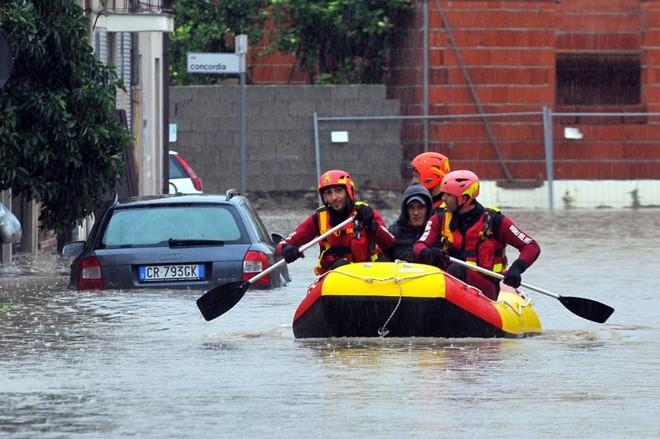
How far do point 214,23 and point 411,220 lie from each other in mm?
23841

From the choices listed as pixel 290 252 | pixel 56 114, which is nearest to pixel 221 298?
pixel 290 252

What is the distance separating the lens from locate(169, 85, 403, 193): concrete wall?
37531mm

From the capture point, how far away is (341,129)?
3766cm

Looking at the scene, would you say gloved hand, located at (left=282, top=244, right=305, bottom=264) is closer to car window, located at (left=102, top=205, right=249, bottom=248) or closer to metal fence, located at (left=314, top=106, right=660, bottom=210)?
car window, located at (left=102, top=205, right=249, bottom=248)

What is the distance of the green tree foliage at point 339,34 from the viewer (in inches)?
1464

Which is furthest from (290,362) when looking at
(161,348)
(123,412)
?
(123,412)

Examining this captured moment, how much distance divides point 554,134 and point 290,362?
1000 inches

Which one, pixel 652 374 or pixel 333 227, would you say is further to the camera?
pixel 333 227

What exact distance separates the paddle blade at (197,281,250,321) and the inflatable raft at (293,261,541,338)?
122 cm

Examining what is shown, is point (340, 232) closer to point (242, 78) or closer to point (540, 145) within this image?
point (242, 78)

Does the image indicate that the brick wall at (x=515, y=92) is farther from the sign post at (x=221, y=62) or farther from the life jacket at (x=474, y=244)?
the life jacket at (x=474, y=244)

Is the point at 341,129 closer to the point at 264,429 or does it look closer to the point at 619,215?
the point at 619,215

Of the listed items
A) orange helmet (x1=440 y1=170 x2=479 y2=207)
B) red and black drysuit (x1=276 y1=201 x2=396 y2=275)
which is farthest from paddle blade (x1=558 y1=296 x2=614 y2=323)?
red and black drysuit (x1=276 y1=201 x2=396 y2=275)

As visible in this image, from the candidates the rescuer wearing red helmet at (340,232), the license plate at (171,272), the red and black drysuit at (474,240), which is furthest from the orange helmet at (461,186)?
the license plate at (171,272)
